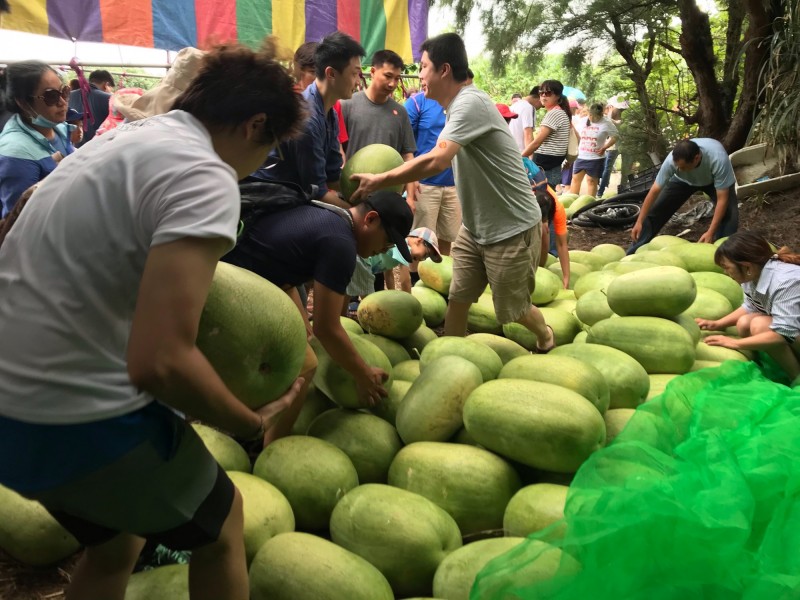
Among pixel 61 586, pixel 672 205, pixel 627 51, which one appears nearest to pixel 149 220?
pixel 61 586

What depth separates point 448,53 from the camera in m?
3.58

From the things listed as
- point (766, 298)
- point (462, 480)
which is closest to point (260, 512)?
point (462, 480)

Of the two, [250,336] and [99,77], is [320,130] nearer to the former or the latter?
→ [250,336]

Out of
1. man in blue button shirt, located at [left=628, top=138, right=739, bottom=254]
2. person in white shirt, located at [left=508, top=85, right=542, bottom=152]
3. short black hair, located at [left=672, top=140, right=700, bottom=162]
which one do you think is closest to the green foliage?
man in blue button shirt, located at [left=628, top=138, right=739, bottom=254]

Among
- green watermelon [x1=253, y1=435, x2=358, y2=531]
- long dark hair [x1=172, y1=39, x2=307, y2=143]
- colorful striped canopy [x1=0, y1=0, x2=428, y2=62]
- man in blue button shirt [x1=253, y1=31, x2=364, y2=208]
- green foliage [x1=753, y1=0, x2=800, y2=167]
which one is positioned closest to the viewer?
long dark hair [x1=172, y1=39, x2=307, y2=143]

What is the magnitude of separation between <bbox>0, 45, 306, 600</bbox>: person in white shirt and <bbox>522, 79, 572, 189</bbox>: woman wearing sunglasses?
715 cm

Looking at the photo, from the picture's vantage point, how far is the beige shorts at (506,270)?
3.72 meters

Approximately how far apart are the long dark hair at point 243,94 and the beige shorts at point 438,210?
402 cm

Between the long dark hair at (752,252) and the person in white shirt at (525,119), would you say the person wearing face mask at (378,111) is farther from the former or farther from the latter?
the person in white shirt at (525,119)

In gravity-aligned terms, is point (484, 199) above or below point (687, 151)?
below

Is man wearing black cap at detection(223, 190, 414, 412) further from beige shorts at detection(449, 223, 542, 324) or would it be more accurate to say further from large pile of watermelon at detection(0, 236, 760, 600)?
beige shorts at detection(449, 223, 542, 324)

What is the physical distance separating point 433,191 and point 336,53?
247cm

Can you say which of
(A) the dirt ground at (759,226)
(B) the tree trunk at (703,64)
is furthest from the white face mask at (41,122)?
(B) the tree trunk at (703,64)

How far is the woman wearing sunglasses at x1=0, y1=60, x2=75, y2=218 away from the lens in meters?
3.83
